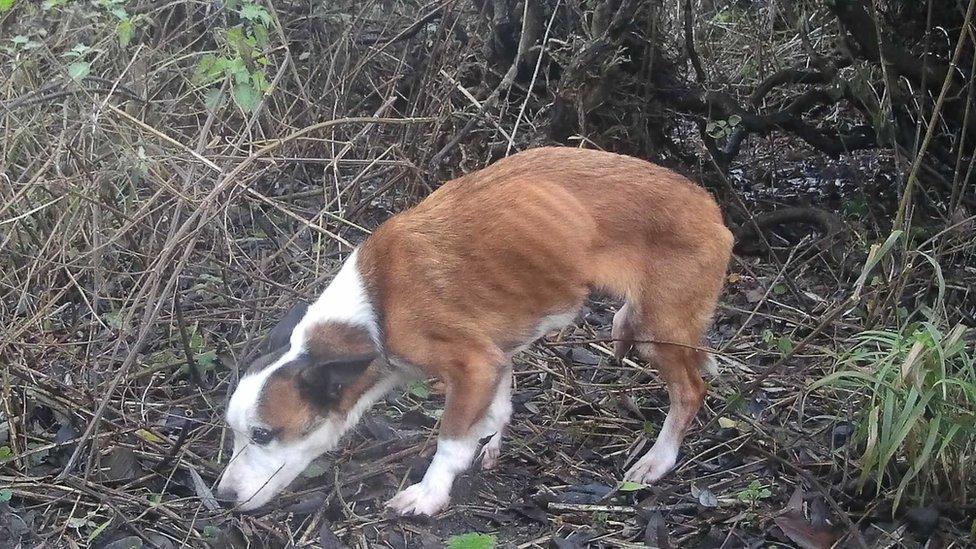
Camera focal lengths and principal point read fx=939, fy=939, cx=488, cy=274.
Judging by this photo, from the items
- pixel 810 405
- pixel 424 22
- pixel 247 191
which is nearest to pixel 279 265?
pixel 247 191

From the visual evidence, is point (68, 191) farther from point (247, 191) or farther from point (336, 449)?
point (336, 449)

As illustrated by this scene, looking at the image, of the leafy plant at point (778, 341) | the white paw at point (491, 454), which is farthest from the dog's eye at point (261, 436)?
the leafy plant at point (778, 341)

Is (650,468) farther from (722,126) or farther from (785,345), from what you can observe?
(722,126)

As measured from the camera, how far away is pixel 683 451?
454cm

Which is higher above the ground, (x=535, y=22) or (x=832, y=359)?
(x=535, y=22)

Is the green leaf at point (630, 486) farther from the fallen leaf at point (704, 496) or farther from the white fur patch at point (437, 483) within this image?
the white fur patch at point (437, 483)

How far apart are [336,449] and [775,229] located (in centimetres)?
357

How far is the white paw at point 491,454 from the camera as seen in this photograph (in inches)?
177

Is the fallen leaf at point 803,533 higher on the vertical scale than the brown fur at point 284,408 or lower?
lower

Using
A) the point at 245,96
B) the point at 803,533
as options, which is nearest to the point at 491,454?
the point at 803,533

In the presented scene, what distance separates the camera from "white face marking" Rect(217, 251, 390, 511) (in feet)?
12.5

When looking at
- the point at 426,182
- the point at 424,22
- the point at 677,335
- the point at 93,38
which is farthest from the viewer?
the point at 424,22

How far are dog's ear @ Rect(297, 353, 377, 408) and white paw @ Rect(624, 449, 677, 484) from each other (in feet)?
4.42

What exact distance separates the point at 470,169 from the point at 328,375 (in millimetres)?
2765
